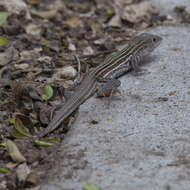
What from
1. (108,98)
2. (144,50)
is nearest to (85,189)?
(108,98)

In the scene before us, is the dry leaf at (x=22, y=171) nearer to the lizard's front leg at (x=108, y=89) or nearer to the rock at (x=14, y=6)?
the lizard's front leg at (x=108, y=89)

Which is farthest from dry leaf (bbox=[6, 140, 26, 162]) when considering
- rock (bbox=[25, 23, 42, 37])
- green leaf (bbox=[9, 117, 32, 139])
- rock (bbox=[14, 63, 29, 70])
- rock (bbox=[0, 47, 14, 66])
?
rock (bbox=[25, 23, 42, 37])

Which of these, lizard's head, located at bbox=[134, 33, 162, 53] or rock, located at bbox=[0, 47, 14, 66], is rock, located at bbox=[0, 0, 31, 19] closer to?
rock, located at bbox=[0, 47, 14, 66]

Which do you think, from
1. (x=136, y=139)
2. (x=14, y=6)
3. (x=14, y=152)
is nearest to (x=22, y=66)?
(x=14, y=6)

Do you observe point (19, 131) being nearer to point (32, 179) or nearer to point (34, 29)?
point (32, 179)

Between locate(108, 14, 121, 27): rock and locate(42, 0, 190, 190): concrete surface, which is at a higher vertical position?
locate(108, 14, 121, 27): rock

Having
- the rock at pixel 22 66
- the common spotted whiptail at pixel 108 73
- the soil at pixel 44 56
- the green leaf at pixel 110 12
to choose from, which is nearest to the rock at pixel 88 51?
the soil at pixel 44 56
